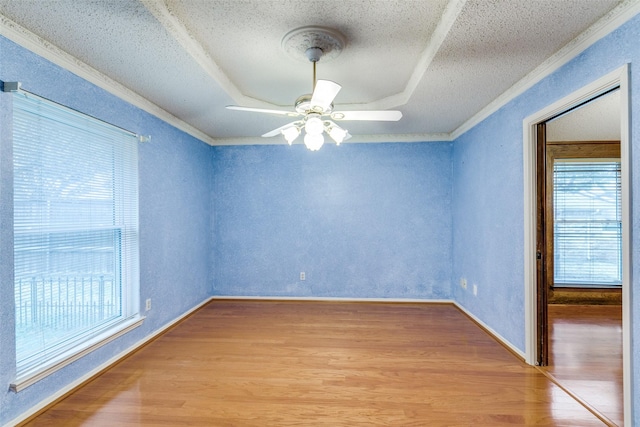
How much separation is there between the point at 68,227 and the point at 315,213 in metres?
2.80

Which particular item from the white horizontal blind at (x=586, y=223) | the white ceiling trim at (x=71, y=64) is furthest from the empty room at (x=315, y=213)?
the white horizontal blind at (x=586, y=223)

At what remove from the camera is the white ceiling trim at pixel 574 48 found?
158cm

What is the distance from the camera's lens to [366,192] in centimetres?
429

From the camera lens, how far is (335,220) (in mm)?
4320

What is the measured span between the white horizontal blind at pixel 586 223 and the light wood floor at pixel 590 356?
0.61m

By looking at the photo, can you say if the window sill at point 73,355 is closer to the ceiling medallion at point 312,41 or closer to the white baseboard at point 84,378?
the white baseboard at point 84,378

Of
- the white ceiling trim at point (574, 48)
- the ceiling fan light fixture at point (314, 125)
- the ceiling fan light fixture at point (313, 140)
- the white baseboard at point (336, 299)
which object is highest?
the white ceiling trim at point (574, 48)

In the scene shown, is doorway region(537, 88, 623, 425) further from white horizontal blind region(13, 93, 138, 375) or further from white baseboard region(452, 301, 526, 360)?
white horizontal blind region(13, 93, 138, 375)

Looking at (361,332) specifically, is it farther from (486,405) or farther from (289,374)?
(486,405)

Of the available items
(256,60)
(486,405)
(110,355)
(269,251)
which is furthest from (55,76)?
(486,405)

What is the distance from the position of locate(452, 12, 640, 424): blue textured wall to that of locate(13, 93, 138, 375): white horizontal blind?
3.38 m

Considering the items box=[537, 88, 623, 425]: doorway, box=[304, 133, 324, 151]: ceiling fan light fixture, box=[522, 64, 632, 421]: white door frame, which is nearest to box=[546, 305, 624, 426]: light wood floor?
box=[537, 88, 623, 425]: doorway

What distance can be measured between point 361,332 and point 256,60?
274 cm

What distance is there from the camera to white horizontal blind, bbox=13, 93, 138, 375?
1.84 metres
